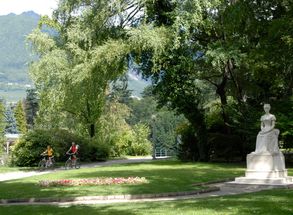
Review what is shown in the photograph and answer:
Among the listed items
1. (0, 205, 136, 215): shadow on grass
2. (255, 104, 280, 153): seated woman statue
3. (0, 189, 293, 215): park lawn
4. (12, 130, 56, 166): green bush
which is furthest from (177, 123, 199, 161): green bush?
(0, 205, 136, 215): shadow on grass

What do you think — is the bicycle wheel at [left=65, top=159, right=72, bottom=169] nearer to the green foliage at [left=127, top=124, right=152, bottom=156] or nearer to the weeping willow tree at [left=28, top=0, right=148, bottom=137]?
the weeping willow tree at [left=28, top=0, right=148, bottom=137]

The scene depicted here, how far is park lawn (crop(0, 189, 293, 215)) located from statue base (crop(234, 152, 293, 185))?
4684 millimetres

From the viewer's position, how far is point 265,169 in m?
17.6

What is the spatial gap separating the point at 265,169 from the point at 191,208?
760 cm

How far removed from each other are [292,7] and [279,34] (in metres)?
1.25

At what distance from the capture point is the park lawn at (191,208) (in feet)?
33.1

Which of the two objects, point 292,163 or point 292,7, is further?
point 292,163

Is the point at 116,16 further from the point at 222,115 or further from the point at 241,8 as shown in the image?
the point at 241,8

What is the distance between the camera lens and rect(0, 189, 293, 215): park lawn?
1010cm

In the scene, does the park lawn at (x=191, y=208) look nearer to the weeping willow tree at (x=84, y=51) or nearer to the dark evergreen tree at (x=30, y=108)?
the weeping willow tree at (x=84, y=51)

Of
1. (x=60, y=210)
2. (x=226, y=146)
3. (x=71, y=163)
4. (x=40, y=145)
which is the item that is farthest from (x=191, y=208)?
(x=226, y=146)

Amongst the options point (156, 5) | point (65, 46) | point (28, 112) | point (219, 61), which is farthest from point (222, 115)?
point (28, 112)

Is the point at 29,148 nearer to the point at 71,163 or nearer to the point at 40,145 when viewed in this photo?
the point at 40,145

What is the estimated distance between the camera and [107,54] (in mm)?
29406
